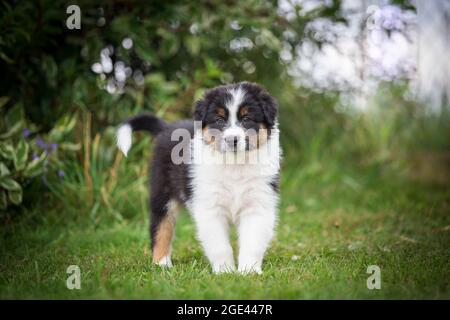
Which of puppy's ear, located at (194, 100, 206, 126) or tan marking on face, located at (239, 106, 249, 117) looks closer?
tan marking on face, located at (239, 106, 249, 117)

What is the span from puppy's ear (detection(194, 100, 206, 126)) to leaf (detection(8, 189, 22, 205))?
1.68 meters

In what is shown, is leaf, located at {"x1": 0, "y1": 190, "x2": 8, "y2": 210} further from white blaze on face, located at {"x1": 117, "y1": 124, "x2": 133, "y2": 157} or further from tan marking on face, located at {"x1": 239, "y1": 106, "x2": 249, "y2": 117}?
tan marking on face, located at {"x1": 239, "y1": 106, "x2": 249, "y2": 117}

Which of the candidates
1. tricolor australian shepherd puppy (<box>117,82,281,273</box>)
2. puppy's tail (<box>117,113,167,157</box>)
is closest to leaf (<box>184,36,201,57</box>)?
puppy's tail (<box>117,113,167,157</box>)

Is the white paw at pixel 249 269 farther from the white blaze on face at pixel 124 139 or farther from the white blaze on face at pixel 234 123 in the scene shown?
the white blaze on face at pixel 124 139

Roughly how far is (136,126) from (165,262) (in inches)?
42.2

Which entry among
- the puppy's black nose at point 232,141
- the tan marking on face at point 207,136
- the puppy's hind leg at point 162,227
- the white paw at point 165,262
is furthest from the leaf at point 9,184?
the puppy's black nose at point 232,141

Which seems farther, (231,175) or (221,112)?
(231,175)

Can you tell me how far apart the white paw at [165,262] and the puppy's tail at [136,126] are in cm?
77

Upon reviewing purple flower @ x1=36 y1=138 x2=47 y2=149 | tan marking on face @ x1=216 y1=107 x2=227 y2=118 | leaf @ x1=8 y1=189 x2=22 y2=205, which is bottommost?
leaf @ x1=8 y1=189 x2=22 y2=205

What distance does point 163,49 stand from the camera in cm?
550

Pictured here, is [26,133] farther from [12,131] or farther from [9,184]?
[9,184]

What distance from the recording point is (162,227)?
12.3 feet

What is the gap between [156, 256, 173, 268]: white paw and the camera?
135 inches

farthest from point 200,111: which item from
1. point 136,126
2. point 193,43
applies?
point 193,43
